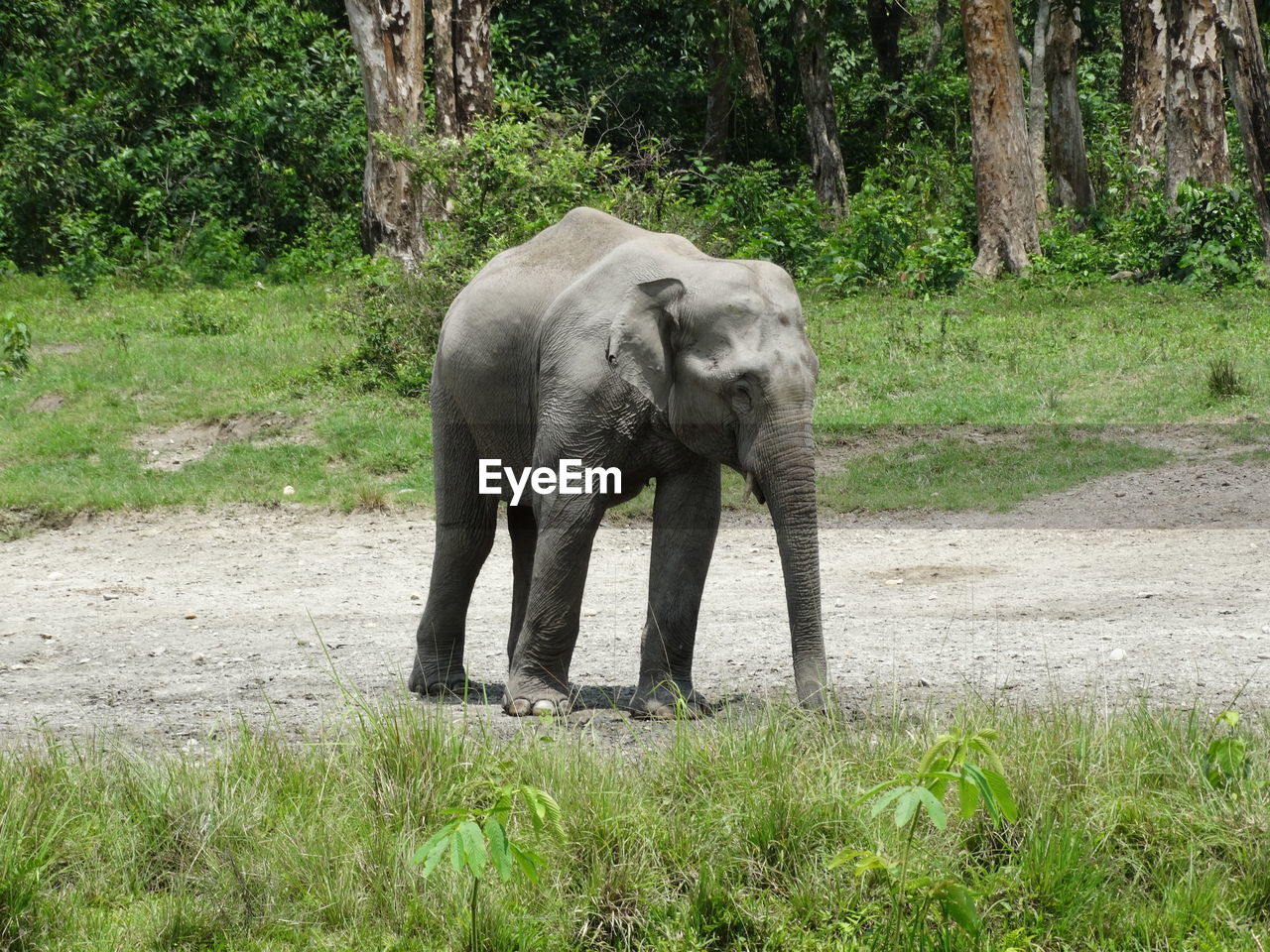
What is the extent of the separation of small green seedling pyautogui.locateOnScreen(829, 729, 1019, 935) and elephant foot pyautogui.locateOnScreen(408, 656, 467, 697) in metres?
3.17

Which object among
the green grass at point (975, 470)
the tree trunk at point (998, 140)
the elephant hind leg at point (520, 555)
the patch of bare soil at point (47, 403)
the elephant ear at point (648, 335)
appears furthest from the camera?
the tree trunk at point (998, 140)

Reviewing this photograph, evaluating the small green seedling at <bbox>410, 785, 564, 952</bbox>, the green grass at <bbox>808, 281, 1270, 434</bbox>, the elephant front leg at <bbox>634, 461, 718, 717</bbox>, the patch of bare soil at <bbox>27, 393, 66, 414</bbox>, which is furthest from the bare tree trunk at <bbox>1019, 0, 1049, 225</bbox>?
the small green seedling at <bbox>410, 785, 564, 952</bbox>

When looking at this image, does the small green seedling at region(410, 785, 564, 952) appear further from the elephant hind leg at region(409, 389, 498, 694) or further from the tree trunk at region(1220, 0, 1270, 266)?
the tree trunk at region(1220, 0, 1270, 266)

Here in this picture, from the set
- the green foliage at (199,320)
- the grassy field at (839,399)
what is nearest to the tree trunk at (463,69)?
the grassy field at (839,399)

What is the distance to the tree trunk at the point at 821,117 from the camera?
24422mm

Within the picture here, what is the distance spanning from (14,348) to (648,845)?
13310 millimetres

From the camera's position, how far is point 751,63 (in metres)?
29.4

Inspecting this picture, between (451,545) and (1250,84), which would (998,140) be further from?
(451,545)

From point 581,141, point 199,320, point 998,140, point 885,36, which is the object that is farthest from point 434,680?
point 885,36

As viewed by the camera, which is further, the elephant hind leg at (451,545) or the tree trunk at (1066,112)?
the tree trunk at (1066,112)

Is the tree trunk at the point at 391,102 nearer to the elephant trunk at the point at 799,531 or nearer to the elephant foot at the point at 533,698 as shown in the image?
the elephant foot at the point at 533,698

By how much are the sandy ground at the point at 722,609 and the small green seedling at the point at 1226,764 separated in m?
0.88

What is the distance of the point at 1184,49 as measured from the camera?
21094 mm

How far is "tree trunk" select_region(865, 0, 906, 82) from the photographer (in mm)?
31547
